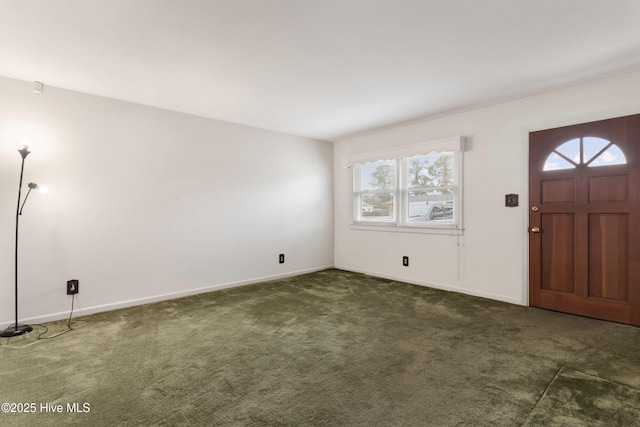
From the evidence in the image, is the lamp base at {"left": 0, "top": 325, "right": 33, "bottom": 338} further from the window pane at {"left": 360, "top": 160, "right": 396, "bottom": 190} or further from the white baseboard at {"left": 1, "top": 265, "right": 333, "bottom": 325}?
the window pane at {"left": 360, "top": 160, "right": 396, "bottom": 190}

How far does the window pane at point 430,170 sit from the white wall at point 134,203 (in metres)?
1.77

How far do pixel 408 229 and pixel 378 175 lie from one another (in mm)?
1043

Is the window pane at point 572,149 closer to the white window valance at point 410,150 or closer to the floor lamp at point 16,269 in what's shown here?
the white window valance at point 410,150

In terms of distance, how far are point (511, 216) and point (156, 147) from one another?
4.17 metres

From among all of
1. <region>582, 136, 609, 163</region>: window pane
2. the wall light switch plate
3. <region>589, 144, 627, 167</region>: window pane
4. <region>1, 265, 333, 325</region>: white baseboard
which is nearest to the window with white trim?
the wall light switch plate

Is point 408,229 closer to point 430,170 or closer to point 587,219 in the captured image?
point 430,170

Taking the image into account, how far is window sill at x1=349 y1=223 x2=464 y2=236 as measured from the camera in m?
4.06

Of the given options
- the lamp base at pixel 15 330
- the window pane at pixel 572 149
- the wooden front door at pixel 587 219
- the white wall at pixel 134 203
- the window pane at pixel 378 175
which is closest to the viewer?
the lamp base at pixel 15 330

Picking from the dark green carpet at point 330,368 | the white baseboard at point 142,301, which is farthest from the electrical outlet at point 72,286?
the dark green carpet at point 330,368

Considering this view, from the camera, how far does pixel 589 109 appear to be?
3.06 meters

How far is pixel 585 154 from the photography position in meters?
3.09

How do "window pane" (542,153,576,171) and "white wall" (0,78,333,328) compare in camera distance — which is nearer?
"white wall" (0,78,333,328)

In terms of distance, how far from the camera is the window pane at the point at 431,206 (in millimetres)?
4201

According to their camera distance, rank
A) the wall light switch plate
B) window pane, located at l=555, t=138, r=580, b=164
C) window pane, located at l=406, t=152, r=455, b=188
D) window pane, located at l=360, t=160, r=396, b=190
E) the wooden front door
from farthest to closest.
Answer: window pane, located at l=360, t=160, r=396, b=190 → window pane, located at l=406, t=152, r=455, b=188 → the wall light switch plate → window pane, located at l=555, t=138, r=580, b=164 → the wooden front door
